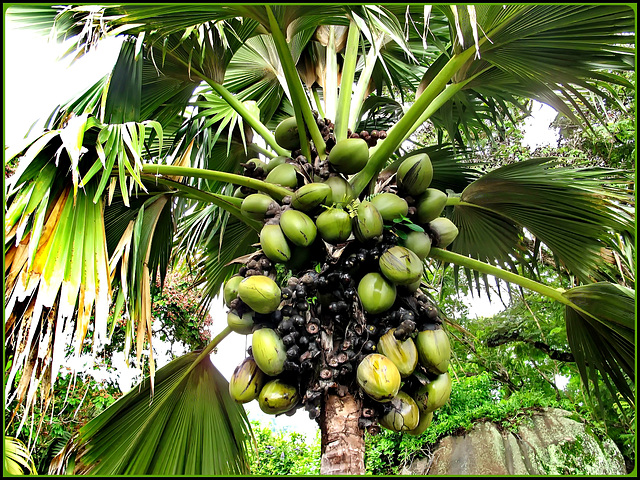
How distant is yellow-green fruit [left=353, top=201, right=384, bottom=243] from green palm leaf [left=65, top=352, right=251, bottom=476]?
150cm

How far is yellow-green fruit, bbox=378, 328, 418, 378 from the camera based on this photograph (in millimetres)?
2061

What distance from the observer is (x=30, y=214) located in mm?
1971

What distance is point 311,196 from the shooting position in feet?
7.43

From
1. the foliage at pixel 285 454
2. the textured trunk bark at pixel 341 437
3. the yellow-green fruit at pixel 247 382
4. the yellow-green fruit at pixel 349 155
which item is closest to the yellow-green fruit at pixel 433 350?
the textured trunk bark at pixel 341 437

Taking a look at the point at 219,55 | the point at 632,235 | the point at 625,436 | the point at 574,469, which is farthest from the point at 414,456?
the point at 219,55

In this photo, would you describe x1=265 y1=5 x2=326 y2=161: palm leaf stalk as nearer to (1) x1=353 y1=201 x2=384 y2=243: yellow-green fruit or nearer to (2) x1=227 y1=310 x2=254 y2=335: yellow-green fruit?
(1) x1=353 y1=201 x2=384 y2=243: yellow-green fruit

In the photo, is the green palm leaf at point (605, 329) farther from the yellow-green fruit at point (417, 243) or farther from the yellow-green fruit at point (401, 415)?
the yellow-green fruit at point (401, 415)

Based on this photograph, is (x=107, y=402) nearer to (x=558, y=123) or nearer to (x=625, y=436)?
(x=625, y=436)

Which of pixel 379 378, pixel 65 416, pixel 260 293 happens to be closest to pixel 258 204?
pixel 260 293

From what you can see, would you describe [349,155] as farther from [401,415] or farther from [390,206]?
[401,415]

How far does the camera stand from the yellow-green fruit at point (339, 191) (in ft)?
7.76

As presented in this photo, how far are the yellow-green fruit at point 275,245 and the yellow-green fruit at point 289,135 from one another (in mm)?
733

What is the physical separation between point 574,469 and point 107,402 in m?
5.89

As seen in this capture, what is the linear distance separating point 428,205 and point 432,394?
90 cm
